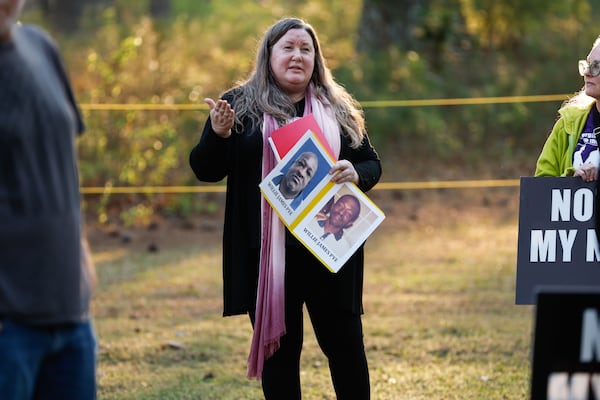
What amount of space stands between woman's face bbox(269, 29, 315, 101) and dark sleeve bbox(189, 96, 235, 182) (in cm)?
35

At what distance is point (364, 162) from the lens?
174 inches

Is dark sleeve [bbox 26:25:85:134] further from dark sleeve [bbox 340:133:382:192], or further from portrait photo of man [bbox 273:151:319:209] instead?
dark sleeve [bbox 340:133:382:192]

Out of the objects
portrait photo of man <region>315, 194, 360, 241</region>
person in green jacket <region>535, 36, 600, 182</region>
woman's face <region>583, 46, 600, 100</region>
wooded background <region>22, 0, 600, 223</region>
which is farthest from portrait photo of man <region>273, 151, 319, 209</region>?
wooded background <region>22, 0, 600, 223</region>

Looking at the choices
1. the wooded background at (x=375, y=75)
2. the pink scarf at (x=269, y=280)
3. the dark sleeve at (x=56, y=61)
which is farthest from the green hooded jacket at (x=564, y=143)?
the wooded background at (x=375, y=75)

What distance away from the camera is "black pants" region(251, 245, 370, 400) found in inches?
169

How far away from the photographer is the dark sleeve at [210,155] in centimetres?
418

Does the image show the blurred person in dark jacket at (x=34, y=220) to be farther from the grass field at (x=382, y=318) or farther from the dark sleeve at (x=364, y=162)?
the grass field at (x=382, y=318)

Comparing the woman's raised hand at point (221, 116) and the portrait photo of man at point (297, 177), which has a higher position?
the woman's raised hand at point (221, 116)

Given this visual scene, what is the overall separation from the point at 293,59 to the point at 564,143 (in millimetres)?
1247

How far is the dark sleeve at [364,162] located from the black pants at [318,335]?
1.28 feet

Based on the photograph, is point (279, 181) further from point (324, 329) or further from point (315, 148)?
point (324, 329)

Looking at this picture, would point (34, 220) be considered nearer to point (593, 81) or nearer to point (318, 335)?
point (318, 335)

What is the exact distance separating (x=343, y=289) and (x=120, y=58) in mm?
8318

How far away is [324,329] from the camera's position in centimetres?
432
